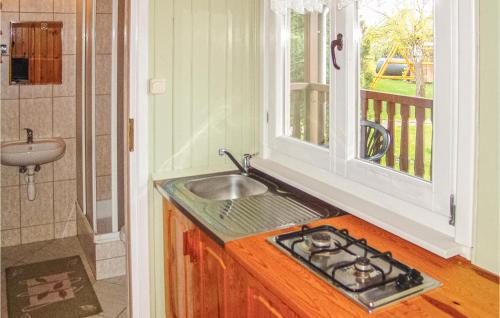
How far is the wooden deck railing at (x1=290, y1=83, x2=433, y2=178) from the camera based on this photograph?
5.27 ft

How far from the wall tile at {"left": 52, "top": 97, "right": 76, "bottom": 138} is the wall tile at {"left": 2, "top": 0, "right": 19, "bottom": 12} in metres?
0.69

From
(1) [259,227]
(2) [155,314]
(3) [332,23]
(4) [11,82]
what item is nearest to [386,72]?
(3) [332,23]

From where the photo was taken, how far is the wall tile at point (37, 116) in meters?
3.59

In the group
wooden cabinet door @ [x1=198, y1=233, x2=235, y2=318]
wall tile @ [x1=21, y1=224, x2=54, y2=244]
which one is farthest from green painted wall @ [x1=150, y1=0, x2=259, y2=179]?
wall tile @ [x1=21, y1=224, x2=54, y2=244]

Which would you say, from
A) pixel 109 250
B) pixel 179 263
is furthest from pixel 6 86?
pixel 179 263

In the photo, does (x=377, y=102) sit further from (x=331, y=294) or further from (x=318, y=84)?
(x=331, y=294)

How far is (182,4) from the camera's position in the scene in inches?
88.1

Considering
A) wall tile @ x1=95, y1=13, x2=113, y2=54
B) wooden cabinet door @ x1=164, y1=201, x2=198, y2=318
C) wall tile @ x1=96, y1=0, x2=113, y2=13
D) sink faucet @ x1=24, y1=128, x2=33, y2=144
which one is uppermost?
wall tile @ x1=96, y1=0, x2=113, y2=13

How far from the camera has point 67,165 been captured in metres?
3.82

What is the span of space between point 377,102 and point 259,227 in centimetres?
65

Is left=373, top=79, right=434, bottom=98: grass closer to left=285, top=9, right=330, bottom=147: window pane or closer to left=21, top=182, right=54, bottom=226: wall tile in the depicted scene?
left=285, top=9, right=330, bottom=147: window pane

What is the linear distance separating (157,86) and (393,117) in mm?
1071

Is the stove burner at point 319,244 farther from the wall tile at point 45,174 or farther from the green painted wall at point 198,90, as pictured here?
the wall tile at point 45,174

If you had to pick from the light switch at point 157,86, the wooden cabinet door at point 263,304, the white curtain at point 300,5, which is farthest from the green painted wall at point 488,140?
the light switch at point 157,86
